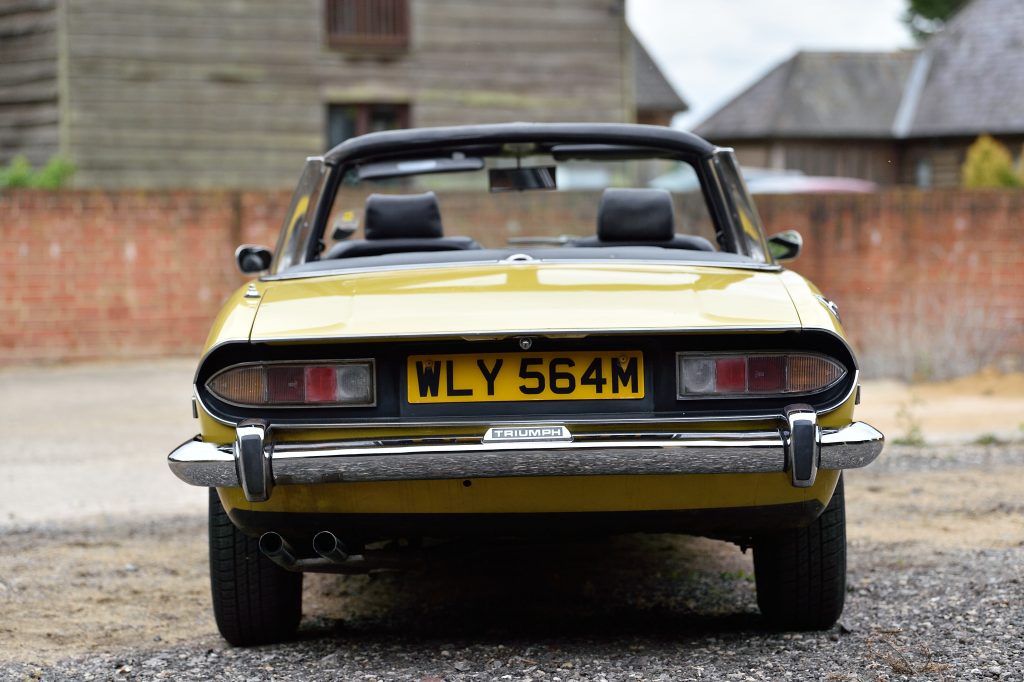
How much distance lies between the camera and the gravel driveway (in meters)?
3.52

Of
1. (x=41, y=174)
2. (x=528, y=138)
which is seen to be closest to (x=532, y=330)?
(x=528, y=138)

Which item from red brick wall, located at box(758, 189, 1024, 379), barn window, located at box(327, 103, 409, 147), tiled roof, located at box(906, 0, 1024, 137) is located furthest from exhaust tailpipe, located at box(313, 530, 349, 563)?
tiled roof, located at box(906, 0, 1024, 137)

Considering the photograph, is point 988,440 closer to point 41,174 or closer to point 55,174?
point 55,174

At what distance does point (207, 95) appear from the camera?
59.5ft

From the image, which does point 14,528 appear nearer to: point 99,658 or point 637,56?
point 99,658

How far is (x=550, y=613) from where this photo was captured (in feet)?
13.9

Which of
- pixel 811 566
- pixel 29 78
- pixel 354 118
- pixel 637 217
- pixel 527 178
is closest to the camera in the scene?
pixel 811 566

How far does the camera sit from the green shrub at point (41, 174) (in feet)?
52.2

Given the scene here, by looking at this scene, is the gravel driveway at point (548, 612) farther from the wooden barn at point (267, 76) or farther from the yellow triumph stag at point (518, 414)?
the wooden barn at point (267, 76)

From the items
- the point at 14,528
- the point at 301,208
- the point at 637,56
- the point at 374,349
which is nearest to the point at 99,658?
the point at 374,349

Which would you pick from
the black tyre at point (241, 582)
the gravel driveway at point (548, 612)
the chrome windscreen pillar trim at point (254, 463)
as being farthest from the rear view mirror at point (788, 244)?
the chrome windscreen pillar trim at point (254, 463)

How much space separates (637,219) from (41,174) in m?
14.0

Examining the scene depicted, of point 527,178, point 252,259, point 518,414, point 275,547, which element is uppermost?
point 527,178

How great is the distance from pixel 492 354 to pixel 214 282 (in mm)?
10537
